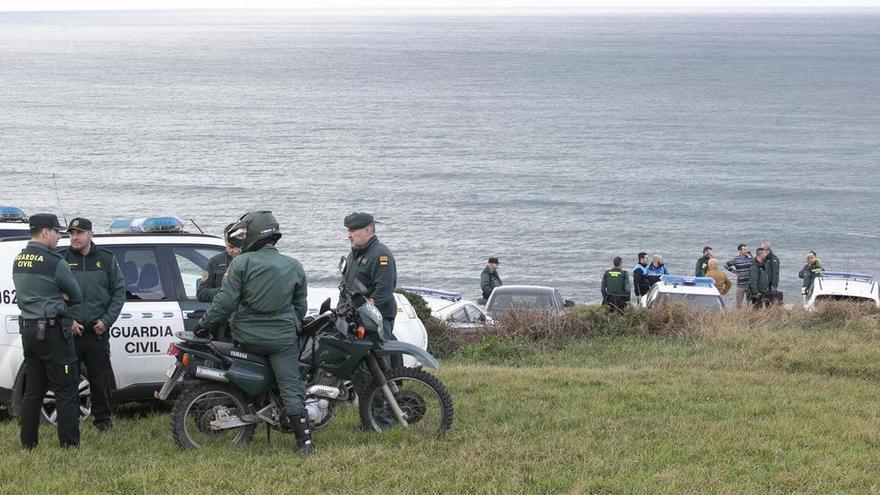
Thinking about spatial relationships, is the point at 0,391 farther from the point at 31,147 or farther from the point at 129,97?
the point at 129,97

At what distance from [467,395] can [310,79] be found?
147023 millimetres

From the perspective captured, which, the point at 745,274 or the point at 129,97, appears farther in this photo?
the point at 129,97

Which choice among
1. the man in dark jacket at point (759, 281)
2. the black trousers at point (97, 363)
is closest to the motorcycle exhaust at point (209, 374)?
the black trousers at point (97, 363)

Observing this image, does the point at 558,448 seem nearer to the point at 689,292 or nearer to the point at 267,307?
the point at 267,307

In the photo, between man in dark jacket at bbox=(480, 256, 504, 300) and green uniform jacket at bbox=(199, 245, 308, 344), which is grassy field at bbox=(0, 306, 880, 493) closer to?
green uniform jacket at bbox=(199, 245, 308, 344)

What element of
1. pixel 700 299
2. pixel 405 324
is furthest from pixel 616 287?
pixel 405 324

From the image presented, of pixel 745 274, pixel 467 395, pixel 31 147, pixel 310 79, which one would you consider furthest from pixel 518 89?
pixel 467 395

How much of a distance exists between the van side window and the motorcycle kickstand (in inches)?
87.4

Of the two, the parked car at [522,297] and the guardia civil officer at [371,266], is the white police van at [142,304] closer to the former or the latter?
the guardia civil officer at [371,266]

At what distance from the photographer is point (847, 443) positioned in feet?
27.0

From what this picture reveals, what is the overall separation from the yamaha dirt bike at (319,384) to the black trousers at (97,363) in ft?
2.11

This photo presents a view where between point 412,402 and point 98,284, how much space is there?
240cm

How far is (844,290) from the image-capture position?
71.0 feet

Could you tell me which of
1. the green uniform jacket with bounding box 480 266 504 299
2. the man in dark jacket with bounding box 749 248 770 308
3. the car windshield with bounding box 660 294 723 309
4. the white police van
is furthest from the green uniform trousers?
the green uniform jacket with bounding box 480 266 504 299
